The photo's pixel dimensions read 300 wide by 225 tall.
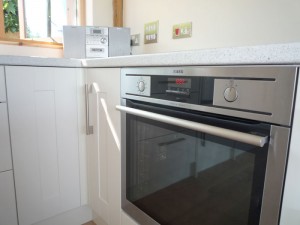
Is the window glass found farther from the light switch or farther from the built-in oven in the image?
the built-in oven

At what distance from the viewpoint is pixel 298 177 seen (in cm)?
50

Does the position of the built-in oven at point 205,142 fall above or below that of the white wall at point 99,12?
below

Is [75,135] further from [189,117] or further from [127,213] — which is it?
[189,117]

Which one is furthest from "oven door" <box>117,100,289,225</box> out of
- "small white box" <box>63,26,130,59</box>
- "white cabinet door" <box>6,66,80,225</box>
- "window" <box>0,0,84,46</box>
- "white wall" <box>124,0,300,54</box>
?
"window" <box>0,0,84,46</box>

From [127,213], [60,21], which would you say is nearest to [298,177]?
[127,213]

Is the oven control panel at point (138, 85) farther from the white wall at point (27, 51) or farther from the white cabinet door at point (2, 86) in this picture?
the white wall at point (27, 51)

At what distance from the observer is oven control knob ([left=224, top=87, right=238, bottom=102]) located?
57cm

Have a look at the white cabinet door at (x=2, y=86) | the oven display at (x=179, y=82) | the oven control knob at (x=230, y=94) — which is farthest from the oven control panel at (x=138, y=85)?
the white cabinet door at (x=2, y=86)

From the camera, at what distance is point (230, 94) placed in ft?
1.91

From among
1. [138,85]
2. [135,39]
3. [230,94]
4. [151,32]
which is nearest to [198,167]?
[230,94]

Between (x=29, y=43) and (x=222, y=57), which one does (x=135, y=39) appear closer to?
(x=29, y=43)

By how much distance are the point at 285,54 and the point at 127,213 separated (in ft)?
2.90

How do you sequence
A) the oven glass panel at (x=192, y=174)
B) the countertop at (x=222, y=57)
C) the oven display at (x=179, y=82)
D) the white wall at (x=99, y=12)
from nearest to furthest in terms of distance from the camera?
the countertop at (x=222, y=57)
the oven glass panel at (x=192, y=174)
the oven display at (x=179, y=82)
the white wall at (x=99, y=12)

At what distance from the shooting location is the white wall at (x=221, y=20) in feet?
3.35
